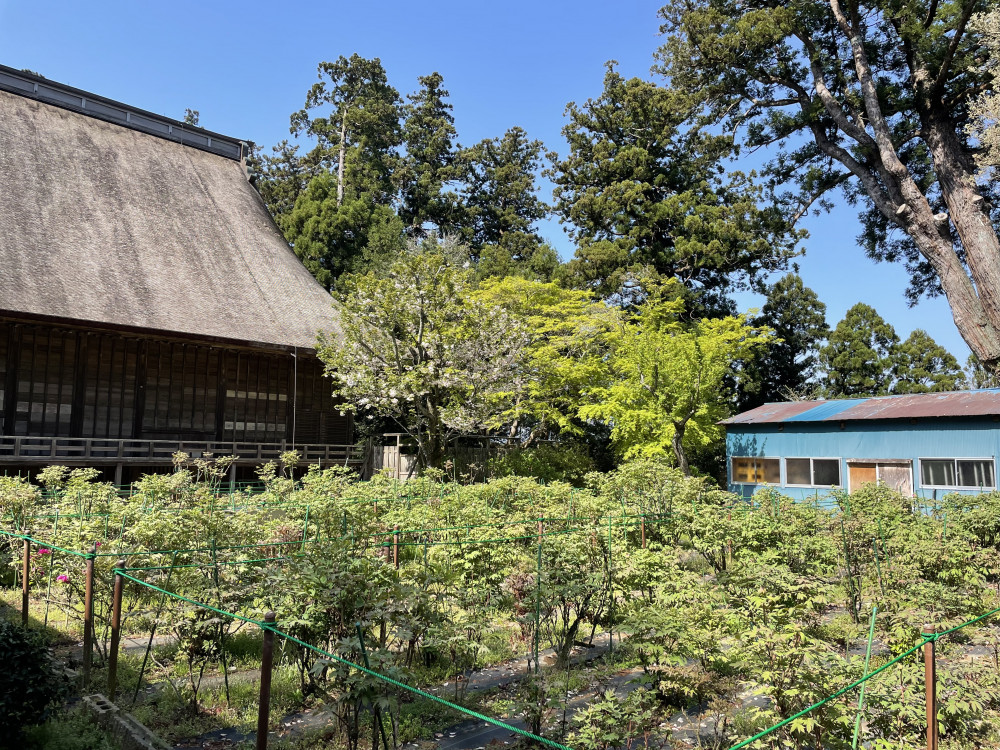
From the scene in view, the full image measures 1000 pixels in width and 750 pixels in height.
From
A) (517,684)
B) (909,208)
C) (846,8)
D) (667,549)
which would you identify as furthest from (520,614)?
(846,8)

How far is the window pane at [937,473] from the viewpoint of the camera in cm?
1586

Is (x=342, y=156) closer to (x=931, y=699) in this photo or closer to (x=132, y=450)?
(x=132, y=450)

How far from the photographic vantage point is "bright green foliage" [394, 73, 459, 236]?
40844 millimetres

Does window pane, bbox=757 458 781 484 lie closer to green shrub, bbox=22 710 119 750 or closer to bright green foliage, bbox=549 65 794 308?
bright green foliage, bbox=549 65 794 308

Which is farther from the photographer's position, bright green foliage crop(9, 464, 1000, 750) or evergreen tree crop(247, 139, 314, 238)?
evergreen tree crop(247, 139, 314, 238)

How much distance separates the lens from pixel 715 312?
2902cm

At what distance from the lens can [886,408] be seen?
57.6 feet

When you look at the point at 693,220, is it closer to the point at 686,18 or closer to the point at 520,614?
the point at 686,18

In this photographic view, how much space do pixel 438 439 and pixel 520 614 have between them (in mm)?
10841

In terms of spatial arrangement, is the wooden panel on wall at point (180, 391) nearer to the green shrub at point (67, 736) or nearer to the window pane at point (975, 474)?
the green shrub at point (67, 736)

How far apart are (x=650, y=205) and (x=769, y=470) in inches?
530

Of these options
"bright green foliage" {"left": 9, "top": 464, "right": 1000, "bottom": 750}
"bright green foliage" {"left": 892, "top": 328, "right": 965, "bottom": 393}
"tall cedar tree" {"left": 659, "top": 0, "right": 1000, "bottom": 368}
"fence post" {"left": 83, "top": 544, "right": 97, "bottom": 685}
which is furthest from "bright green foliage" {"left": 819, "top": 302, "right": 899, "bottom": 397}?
"fence post" {"left": 83, "top": 544, "right": 97, "bottom": 685}

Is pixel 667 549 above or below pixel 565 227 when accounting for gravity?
below

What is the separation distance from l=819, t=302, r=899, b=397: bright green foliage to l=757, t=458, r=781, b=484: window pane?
13.2m
